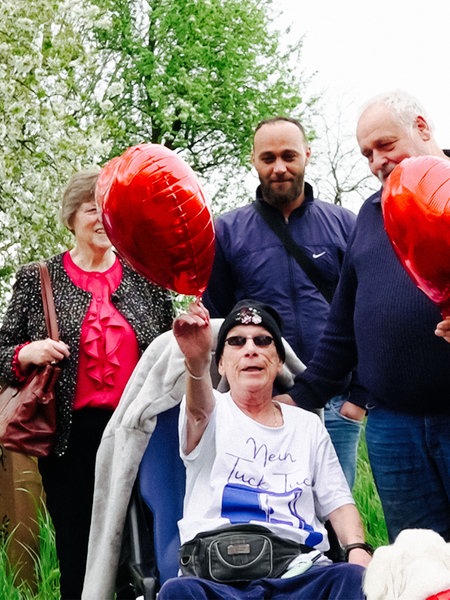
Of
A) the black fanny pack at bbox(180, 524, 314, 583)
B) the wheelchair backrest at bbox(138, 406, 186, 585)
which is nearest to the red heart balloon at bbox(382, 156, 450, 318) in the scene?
the black fanny pack at bbox(180, 524, 314, 583)

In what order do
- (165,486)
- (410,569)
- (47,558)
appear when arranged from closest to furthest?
(410,569) → (165,486) → (47,558)

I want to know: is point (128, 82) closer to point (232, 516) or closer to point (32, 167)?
point (32, 167)

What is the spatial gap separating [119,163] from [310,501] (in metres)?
1.20

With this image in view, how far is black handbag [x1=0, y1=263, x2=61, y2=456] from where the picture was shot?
10.6ft

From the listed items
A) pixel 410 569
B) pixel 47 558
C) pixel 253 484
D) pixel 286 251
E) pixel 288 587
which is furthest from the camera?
pixel 47 558

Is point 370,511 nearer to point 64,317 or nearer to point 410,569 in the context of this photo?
point 64,317

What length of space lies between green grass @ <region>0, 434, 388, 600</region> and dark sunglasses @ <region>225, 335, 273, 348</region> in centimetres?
158

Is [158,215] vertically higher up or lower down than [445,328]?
higher up

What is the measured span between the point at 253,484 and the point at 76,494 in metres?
0.80

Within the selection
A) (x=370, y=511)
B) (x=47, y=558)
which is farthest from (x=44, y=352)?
(x=370, y=511)

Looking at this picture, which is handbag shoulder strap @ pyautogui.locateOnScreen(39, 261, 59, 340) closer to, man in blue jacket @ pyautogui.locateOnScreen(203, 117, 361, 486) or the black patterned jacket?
the black patterned jacket

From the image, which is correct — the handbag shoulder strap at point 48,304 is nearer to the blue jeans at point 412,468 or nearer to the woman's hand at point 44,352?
the woman's hand at point 44,352

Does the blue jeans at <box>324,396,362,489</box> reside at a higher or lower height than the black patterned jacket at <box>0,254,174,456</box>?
lower

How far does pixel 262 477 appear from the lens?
2795 millimetres
